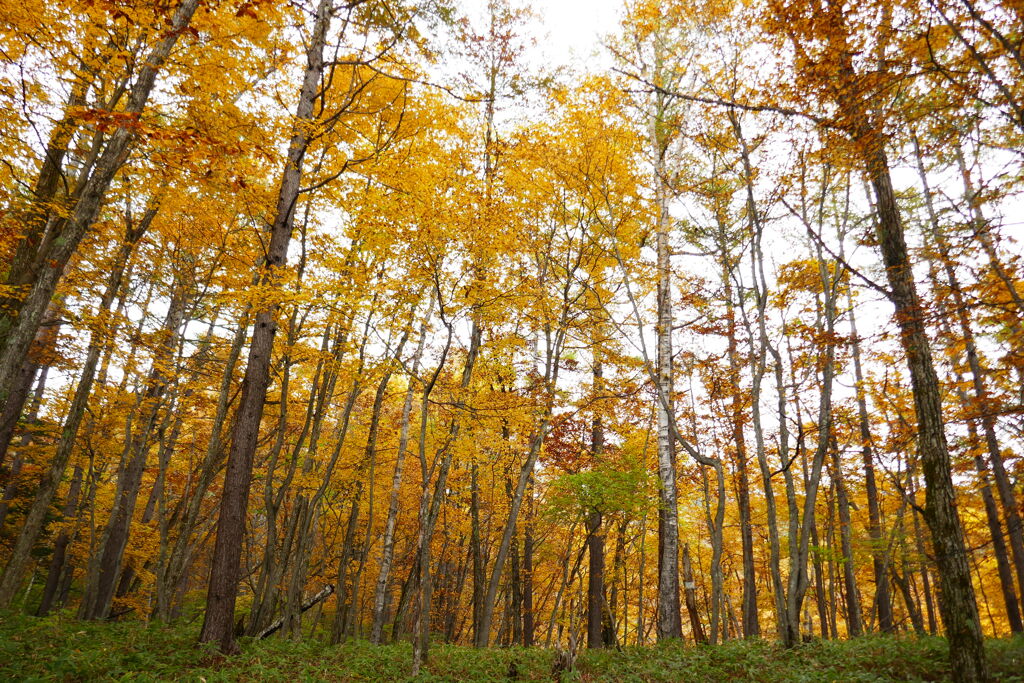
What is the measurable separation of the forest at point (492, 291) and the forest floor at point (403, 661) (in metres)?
0.10

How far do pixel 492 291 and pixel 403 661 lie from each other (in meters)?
6.10

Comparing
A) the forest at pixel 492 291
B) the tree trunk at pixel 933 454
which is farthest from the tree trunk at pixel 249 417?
the tree trunk at pixel 933 454

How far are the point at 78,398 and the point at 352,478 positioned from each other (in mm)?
5860

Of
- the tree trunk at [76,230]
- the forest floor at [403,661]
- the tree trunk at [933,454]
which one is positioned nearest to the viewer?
the tree trunk at [933,454]

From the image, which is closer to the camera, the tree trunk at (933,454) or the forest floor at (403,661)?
the tree trunk at (933,454)

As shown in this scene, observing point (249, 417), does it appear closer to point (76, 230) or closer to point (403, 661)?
point (76, 230)

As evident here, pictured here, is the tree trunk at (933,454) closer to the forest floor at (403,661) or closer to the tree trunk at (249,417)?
the forest floor at (403,661)

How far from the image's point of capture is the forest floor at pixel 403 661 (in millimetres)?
5270

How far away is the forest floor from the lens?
5.27 metres

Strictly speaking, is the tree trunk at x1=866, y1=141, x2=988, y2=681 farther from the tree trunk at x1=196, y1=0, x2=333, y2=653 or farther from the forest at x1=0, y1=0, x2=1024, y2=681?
the tree trunk at x1=196, y1=0, x2=333, y2=653

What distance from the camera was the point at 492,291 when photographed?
8562 millimetres

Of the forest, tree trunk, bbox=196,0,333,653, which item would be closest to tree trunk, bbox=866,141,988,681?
the forest

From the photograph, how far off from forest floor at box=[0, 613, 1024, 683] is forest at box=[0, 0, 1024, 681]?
0.10 metres

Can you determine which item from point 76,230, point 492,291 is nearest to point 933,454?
point 492,291
